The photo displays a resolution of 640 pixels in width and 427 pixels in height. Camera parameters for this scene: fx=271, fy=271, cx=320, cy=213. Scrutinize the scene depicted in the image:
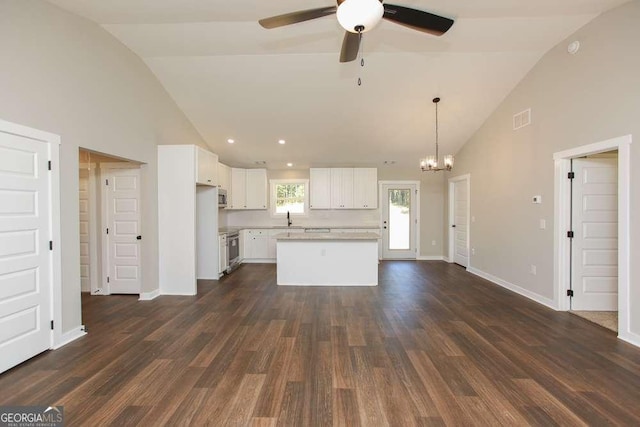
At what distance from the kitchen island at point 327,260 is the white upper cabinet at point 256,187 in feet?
7.87

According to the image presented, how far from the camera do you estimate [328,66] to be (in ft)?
13.3

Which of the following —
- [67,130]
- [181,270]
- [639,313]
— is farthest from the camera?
[181,270]

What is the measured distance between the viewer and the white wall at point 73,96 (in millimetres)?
2389

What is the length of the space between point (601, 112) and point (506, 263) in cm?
256

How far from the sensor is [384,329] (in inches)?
120

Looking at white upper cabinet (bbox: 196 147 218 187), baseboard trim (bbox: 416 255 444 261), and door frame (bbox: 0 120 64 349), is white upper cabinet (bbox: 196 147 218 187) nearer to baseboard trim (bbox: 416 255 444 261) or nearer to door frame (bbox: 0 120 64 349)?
door frame (bbox: 0 120 64 349)

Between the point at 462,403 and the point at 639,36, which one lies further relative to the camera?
the point at 639,36

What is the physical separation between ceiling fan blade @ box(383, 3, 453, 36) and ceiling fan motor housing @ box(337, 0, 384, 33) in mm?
251

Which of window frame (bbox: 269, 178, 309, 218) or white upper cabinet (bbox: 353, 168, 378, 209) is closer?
white upper cabinet (bbox: 353, 168, 378, 209)

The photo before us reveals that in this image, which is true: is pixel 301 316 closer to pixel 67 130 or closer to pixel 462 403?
pixel 462 403

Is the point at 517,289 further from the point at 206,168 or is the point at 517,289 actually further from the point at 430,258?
the point at 206,168

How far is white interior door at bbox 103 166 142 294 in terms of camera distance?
420 cm

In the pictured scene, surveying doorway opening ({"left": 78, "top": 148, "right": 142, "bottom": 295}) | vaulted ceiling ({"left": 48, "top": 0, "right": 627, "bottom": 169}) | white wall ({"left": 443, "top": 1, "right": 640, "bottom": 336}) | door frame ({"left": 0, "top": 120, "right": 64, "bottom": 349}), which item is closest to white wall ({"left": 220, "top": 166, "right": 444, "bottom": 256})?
vaulted ceiling ({"left": 48, "top": 0, "right": 627, "bottom": 169})

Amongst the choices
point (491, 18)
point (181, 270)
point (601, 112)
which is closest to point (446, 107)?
point (491, 18)
